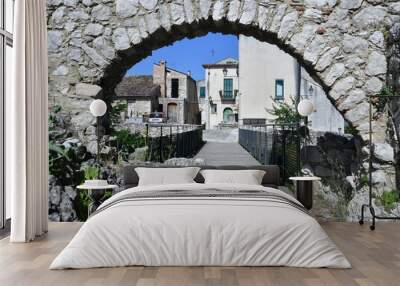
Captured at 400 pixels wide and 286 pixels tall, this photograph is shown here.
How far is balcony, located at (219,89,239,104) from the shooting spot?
268 inches

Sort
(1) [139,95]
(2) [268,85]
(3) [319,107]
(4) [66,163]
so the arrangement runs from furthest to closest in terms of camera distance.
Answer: (2) [268,85], (3) [319,107], (1) [139,95], (4) [66,163]

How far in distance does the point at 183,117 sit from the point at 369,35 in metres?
2.56

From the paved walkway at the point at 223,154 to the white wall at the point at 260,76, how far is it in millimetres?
522

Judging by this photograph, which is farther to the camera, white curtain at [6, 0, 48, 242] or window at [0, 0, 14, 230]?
window at [0, 0, 14, 230]

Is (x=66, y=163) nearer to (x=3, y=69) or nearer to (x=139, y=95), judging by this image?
(x=139, y=95)

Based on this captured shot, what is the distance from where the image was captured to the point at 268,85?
7086 millimetres

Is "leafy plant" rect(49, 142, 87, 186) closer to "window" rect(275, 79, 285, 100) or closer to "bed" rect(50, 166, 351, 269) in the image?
"bed" rect(50, 166, 351, 269)

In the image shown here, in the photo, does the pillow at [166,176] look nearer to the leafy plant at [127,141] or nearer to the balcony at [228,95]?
the leafy plant at [127,141]

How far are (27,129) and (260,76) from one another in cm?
349

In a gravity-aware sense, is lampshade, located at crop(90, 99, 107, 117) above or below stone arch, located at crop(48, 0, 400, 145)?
below

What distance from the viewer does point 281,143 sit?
6477 mm

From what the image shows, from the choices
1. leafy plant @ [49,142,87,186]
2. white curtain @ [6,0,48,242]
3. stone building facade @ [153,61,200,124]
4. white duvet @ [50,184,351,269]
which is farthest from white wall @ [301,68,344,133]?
white curtain @ [6,0,48,242]

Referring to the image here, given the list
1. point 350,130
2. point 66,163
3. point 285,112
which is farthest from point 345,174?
point 66,163

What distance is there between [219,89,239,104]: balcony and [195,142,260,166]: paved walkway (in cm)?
61
